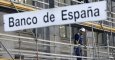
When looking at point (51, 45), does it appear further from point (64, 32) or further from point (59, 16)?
point (59, 16)

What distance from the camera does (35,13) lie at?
9.45 metres

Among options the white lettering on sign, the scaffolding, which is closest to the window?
the scaffolding

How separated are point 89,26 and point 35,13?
8138 mm

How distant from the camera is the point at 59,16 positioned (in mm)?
9117

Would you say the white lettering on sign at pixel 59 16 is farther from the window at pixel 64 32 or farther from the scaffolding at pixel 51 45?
the window at pixel 64 32

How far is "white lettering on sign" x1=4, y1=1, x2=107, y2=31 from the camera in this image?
8891 millimetres

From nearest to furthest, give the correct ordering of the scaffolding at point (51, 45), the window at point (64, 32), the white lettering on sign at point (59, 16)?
the white lettering on sign at point (59, 16)
the scaffolding at point (51, 45)
the window at point (64, 32)

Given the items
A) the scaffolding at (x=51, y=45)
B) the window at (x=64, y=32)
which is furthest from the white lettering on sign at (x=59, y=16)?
the window at (x=64, y=32)

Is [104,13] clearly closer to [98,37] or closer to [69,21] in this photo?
[69,21]

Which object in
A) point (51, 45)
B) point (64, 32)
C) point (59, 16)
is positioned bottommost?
point (51, 45)

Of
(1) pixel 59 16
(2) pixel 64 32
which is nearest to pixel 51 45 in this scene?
(2) pixel 64 32

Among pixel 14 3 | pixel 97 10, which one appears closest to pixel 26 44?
pixel 14 3

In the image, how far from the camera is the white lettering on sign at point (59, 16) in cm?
889

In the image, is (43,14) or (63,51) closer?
(43,14)
